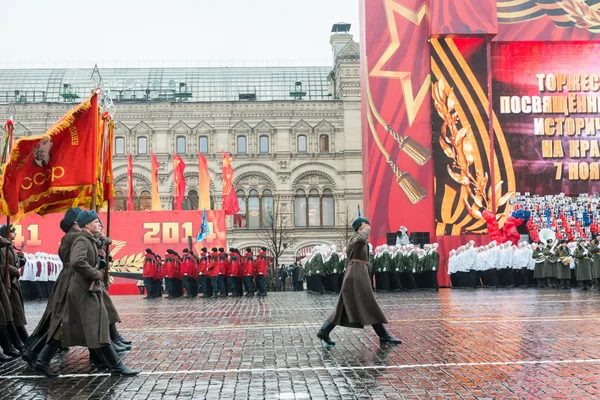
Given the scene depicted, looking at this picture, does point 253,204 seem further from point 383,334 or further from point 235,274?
point 383,334

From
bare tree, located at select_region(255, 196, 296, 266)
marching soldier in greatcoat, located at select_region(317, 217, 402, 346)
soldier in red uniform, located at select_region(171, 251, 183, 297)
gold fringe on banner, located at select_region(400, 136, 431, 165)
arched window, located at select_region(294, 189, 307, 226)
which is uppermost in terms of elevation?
gold fringe on banner, located at select_region(400, 136, 431, 165)

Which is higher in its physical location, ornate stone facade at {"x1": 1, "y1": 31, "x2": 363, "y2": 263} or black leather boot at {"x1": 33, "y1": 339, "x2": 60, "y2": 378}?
ornate stone facade at {"x1": 1, "y1": 31, "x2": 363, "y2": 263}

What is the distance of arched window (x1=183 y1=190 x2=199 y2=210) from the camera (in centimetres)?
4862

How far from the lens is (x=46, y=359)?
26.1ft

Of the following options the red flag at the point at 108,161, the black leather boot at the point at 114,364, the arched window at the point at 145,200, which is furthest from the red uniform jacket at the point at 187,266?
the arched window at the point at 145,200

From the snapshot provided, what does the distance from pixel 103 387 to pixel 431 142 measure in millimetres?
25222

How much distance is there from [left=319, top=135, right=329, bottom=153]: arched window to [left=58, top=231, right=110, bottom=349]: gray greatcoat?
136ft

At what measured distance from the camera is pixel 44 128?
49.5 metres

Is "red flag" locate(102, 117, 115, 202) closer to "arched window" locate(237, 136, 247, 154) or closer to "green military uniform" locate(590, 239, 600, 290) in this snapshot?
"green military uniform" locate(590, 239, 600, 290)

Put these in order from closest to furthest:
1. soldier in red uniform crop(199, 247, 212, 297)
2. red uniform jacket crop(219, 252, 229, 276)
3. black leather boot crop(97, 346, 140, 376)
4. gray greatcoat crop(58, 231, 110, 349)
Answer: gray greatcoat crop(58, 231, 110, 349), black leather boot crop(97, 346, 140, 376), red uniform jacket crop(219, 252, 229, 276), soldier in red uniform crop(199, 247, 212, 297)

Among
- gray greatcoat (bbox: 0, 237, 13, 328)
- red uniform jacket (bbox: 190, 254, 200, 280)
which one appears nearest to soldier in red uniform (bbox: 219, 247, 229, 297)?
red uniform jacket (bbox: 190, 254, 200, 280)

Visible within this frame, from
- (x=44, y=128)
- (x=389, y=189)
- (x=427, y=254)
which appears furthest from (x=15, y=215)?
(x=44, y=128)

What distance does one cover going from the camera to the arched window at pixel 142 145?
161 feet

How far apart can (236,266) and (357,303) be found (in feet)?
50.3
